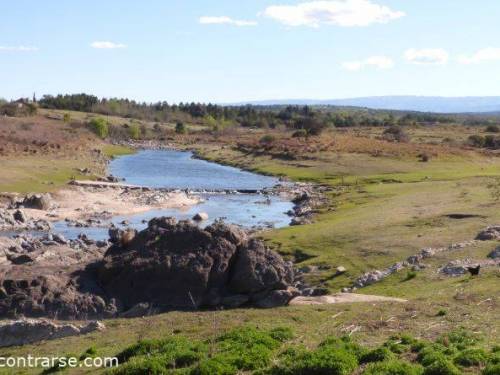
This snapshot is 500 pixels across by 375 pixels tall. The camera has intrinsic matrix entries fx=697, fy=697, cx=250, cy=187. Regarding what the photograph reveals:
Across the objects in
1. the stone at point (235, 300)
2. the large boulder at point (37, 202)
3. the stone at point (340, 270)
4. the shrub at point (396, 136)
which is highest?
the shrub at point (396, 136)

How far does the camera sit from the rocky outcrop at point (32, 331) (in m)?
19.4

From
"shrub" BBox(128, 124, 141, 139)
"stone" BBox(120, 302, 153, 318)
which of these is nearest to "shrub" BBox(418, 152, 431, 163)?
"stone" BBox(120, 302, 153, 318)

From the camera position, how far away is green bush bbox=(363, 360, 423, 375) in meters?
12.9

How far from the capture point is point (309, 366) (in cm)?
1352

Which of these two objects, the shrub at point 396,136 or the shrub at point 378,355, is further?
the shrub at point 396,136

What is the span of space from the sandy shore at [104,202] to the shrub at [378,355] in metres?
38.6

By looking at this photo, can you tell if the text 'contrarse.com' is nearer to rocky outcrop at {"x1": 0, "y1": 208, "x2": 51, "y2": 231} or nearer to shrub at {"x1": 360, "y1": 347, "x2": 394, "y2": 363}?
shrub at {"x1": 360, "y1": 347, "x2": 394, "y2": 363}

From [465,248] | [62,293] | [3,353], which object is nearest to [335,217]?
[465,248]

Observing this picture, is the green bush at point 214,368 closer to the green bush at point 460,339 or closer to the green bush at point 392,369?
the green bush at point 392,369

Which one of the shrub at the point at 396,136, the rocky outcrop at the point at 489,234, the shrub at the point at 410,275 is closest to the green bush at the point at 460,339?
the shrub at the point at 410,275

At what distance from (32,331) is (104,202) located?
126 feet

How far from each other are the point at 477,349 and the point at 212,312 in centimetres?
931

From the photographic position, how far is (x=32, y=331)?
→ 19.6 meters

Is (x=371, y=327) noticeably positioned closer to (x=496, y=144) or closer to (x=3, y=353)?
(x=3, y=353)
